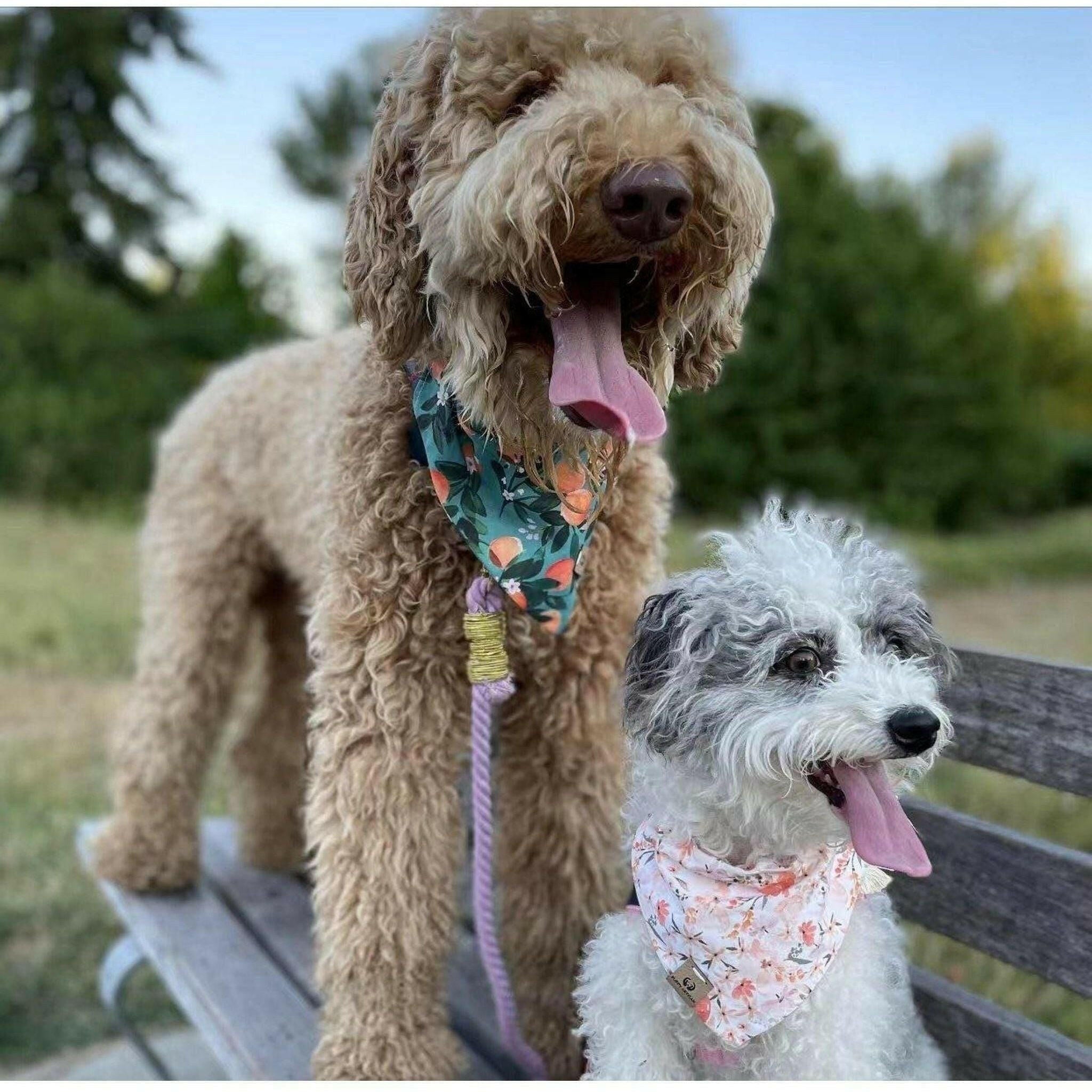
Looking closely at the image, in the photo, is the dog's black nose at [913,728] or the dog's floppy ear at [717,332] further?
the dog's floppy ear at [717,332]

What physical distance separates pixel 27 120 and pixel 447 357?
41.8 ft

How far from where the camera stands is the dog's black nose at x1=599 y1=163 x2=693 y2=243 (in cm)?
154

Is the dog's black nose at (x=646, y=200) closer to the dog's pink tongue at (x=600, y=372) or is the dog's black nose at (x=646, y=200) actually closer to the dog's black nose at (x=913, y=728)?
the dog's pink tongue at (x=600, y=372)

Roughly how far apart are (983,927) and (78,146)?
13234 mm

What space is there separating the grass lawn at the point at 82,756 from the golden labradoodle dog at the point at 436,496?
0.40m

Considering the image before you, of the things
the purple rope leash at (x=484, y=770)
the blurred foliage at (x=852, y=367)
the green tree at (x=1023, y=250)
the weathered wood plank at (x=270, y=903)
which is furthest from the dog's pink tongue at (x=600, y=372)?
the green tree at (x=1023, y=250)

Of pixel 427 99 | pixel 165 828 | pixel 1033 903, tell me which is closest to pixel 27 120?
pixel 165 828

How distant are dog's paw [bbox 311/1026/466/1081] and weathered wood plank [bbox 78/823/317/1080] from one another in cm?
16

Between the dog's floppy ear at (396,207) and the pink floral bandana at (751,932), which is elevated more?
the dog's floppy ear at (396,207)

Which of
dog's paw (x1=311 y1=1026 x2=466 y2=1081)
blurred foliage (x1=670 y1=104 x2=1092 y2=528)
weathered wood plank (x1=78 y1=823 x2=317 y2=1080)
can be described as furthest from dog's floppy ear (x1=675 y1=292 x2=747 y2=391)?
blurred foliage (x1=670 y1=104 x2=1092 y2=528)

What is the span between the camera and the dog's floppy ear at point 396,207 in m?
1.82

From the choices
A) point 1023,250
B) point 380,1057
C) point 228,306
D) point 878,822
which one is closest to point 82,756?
point 380,1057

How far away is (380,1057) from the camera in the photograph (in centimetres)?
218

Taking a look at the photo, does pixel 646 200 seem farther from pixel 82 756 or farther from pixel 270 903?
pixel 82 756
